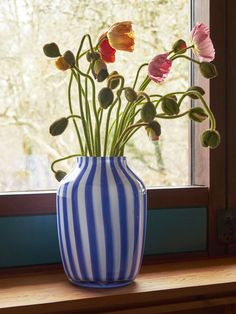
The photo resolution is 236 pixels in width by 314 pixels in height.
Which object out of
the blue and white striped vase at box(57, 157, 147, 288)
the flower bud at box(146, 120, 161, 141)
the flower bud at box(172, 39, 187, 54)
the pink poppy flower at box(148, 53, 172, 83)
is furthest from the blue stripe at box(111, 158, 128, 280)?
the flower bud at box(172, 39, 187, 54)

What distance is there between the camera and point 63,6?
1.61 metres

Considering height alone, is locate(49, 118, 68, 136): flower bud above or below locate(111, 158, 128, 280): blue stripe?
above

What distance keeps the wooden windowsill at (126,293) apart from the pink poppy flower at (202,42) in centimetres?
55

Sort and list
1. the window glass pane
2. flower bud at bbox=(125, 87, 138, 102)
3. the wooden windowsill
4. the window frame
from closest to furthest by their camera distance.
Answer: the wooden windowsill < flower bud at bbox=(125, 87, 138, 102) < the window glass pane < the window frame

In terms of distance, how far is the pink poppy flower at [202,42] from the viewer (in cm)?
136

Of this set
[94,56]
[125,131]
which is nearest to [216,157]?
[125,131]

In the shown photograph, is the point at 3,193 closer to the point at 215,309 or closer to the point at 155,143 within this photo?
the point at 155,143

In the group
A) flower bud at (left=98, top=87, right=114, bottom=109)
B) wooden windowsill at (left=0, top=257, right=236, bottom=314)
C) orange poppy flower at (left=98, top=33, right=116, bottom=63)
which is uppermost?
orange poppy flower at (left=98, top=33, right=116, bottom=63)

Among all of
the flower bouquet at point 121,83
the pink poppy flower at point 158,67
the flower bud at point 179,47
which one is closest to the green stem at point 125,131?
the flower bouquet at point 121,83

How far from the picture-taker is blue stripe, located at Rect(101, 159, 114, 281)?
1307mm

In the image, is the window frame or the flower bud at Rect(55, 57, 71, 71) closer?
the flower bud at Rect(55, 57, 71, 71)

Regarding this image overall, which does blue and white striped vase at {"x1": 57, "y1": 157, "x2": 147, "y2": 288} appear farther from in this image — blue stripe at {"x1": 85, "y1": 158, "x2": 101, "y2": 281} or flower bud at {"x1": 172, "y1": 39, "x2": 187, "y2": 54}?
flower bud at {"x1": 172, "y1": 39, "x2": 187, "y2": 54}

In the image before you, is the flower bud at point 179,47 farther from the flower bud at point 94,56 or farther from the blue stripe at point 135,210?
the blue stripe at point 135,210

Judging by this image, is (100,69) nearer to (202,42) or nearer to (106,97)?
(106,97)
